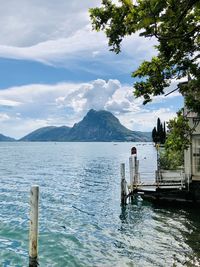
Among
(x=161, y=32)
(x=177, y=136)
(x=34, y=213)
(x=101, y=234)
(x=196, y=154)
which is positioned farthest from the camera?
(x=196, y=154)

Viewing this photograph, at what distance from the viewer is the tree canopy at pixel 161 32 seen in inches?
265

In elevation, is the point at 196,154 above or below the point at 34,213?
above

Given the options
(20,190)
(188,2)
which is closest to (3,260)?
(188,2)

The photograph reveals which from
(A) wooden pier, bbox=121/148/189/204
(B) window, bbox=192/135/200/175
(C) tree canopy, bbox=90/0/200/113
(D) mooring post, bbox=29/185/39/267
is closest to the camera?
(C) tree canopy, bbox=90/0/200/113

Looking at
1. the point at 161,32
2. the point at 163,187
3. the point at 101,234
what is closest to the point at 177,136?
the point at 161,32

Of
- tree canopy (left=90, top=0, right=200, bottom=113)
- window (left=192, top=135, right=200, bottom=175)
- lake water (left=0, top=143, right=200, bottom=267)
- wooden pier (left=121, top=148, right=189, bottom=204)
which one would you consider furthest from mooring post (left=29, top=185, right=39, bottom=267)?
window (left=192, top=135, right=200, bottom=175)

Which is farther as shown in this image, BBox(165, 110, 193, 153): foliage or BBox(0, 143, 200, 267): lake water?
BBox(0, 143, 200, 267): lake water

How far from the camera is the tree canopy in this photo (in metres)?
6.72

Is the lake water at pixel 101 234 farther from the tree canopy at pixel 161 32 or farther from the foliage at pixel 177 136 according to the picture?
the tree canopy at pixel 161 32

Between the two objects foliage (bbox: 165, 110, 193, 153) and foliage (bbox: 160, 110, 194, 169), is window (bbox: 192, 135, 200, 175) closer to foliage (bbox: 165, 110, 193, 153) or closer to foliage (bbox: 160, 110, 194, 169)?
foliage (bbox: 160, 110, 194, 169)

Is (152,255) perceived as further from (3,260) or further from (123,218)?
(123,218)

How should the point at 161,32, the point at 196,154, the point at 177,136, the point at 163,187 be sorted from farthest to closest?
1. the point at 163,187
2. the point at 196,154
3. the point at 177,136
4. the point at 161,32

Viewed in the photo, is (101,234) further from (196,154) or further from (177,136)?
(196,154)

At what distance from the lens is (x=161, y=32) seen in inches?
353
